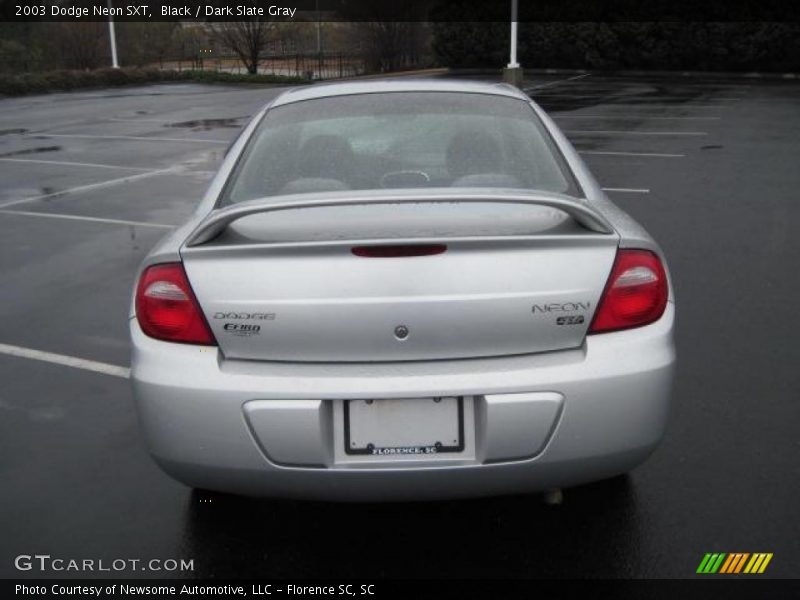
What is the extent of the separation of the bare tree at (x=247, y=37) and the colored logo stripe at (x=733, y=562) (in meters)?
41.6

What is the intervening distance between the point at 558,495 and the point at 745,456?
3.28ft

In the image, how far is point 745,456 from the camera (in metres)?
3.68

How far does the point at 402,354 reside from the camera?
262 cm

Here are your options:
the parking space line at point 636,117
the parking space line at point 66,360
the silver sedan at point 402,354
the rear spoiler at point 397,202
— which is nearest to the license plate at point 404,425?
the silver sedan at point 402,354


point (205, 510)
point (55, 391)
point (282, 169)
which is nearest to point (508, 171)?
point (282, 169)

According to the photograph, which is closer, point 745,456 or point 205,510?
point 205,510

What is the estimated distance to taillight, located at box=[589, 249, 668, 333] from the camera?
107 inches

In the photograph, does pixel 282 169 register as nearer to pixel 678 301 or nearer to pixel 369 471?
pixel 369 471

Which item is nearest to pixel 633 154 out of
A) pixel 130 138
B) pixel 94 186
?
pixel 94 186

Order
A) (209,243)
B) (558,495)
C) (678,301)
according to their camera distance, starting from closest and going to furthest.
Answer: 1. (209,243)
2. (558,495)
3. (678,301)

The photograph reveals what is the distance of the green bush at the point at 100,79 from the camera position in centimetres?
2961

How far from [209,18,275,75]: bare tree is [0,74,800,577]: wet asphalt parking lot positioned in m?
34.0

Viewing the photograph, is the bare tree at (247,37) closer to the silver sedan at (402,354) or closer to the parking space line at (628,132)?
the parking space line at (628,132)

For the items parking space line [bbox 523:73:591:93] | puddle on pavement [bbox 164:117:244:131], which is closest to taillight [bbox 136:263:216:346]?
puddle on pavement [bbox 164:117:244:131]
